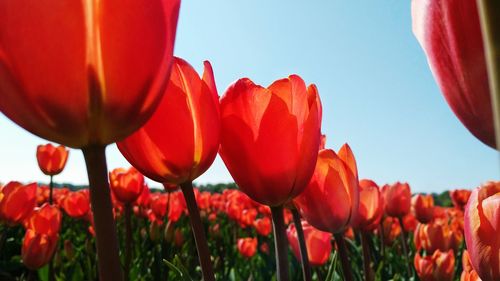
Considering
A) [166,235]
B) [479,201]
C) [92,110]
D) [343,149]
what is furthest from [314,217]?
[166,235]

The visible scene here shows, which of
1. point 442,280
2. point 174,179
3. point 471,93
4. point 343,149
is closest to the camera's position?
point 471,93

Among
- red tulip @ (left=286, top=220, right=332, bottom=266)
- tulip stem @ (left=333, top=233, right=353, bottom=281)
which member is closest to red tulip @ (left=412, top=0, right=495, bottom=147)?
tulip stem @ (left=333, top=233, right=353, bottom=281)

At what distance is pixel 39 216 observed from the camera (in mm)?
2582

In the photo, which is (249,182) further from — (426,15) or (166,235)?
(166,235)

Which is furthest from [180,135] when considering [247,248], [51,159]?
[51,159]

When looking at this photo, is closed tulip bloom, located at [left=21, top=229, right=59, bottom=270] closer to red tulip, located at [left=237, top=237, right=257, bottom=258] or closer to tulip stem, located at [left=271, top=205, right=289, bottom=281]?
red tulip, located at [left=237, top=237, right=257, bottom=258]

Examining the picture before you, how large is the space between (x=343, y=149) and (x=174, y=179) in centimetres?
50

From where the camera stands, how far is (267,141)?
71cm

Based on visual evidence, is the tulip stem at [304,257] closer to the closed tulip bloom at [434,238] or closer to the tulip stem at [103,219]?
the tulip stem at [103,219]

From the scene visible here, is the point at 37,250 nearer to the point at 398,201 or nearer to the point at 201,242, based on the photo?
the point at 201,242

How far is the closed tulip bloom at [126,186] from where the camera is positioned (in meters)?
2.33

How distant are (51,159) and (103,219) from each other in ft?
13.3

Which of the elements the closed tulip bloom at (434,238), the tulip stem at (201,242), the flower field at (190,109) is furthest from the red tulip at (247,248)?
the tulip stem at (201,242)

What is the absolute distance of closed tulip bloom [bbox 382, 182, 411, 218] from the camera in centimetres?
307
